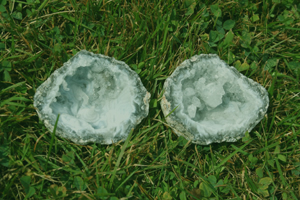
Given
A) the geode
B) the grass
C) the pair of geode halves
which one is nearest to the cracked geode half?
the pair of geode halves

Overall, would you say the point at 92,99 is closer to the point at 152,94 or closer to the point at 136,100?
the point at 136,100

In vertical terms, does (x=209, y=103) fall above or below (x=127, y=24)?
below

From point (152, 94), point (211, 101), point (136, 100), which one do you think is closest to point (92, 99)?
point (136, 100)

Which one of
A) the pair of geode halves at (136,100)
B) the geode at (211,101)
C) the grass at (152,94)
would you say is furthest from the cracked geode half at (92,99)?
→ the geode at (211,101)

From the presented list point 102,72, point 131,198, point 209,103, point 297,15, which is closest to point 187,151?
point 209,103

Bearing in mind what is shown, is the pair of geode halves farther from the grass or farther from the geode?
the grass

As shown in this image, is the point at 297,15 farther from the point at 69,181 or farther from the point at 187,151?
the point at 69,181
